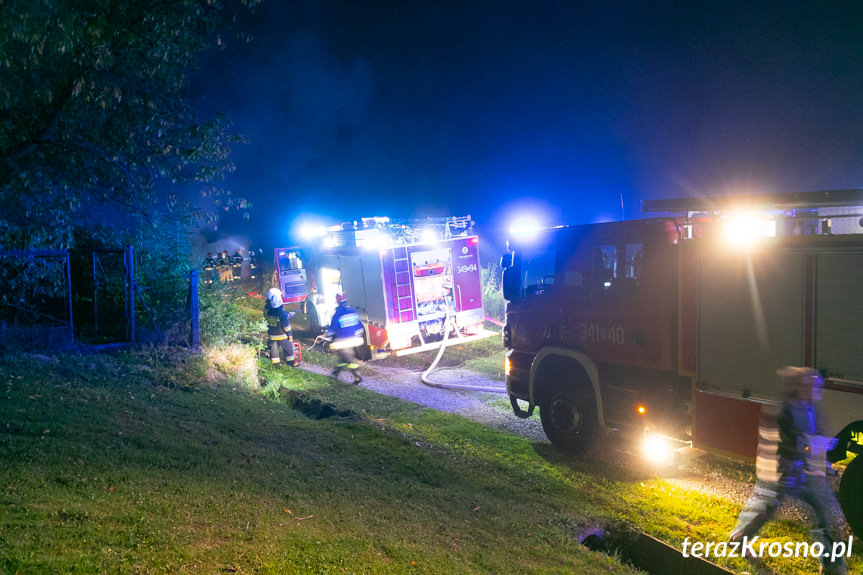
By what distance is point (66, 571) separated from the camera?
10.2 ft

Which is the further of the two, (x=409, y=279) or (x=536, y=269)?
(x=409, y=279)

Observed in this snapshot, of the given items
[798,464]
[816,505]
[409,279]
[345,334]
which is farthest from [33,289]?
[816,505]

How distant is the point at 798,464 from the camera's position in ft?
13.9

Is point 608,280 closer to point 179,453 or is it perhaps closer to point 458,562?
point 458,562

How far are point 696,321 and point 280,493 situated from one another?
13.3 ft

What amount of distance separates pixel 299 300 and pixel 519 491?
458 inches

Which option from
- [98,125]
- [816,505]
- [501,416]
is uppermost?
[98,125]

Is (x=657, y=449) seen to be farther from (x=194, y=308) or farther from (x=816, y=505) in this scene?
(x=194, y=308)

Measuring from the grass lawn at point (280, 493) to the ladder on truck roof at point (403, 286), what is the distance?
4.36 meters

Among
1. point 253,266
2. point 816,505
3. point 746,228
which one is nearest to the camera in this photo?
point 816,505

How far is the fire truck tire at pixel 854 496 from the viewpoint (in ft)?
14.9

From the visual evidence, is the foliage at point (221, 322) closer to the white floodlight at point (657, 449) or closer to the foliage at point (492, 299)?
the foliage at point (492, 299)

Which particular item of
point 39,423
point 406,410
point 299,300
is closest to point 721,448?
point 406,410
